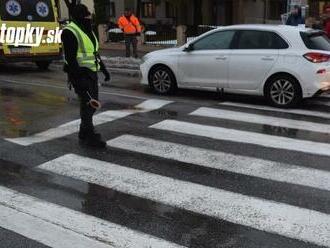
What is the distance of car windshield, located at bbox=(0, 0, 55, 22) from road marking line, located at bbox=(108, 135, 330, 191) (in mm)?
8718

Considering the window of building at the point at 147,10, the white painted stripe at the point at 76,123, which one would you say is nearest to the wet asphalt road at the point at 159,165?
the white painted stripe at the point at 76,123

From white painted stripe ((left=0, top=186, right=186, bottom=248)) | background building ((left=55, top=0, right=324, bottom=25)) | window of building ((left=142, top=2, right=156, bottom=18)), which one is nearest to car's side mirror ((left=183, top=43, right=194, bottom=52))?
white painted stripe ((left=0, top=186, right=186, bottom=248))

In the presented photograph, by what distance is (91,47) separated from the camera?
7.54 m

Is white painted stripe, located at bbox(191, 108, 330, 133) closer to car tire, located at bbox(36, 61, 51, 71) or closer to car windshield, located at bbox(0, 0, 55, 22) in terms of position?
car windshield, located at bbox(0, 0, 55, 22)

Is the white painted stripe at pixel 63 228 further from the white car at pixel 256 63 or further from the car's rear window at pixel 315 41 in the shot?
the car's rear window at pixel 315 41

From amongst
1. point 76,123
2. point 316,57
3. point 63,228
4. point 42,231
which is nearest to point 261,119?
point 316,57

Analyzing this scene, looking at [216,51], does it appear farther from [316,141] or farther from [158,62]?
[316,141]

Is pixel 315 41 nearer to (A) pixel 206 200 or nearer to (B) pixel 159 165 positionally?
(B) pixel 159 165

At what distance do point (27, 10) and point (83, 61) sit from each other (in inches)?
366

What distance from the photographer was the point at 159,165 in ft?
22.8

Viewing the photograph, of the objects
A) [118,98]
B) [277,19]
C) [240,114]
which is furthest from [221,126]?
[277,19]

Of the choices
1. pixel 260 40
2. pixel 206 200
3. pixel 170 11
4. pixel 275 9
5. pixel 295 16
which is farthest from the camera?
pixel 170 11

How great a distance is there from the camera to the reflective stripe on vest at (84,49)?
7.40 m

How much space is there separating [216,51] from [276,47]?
117cm
